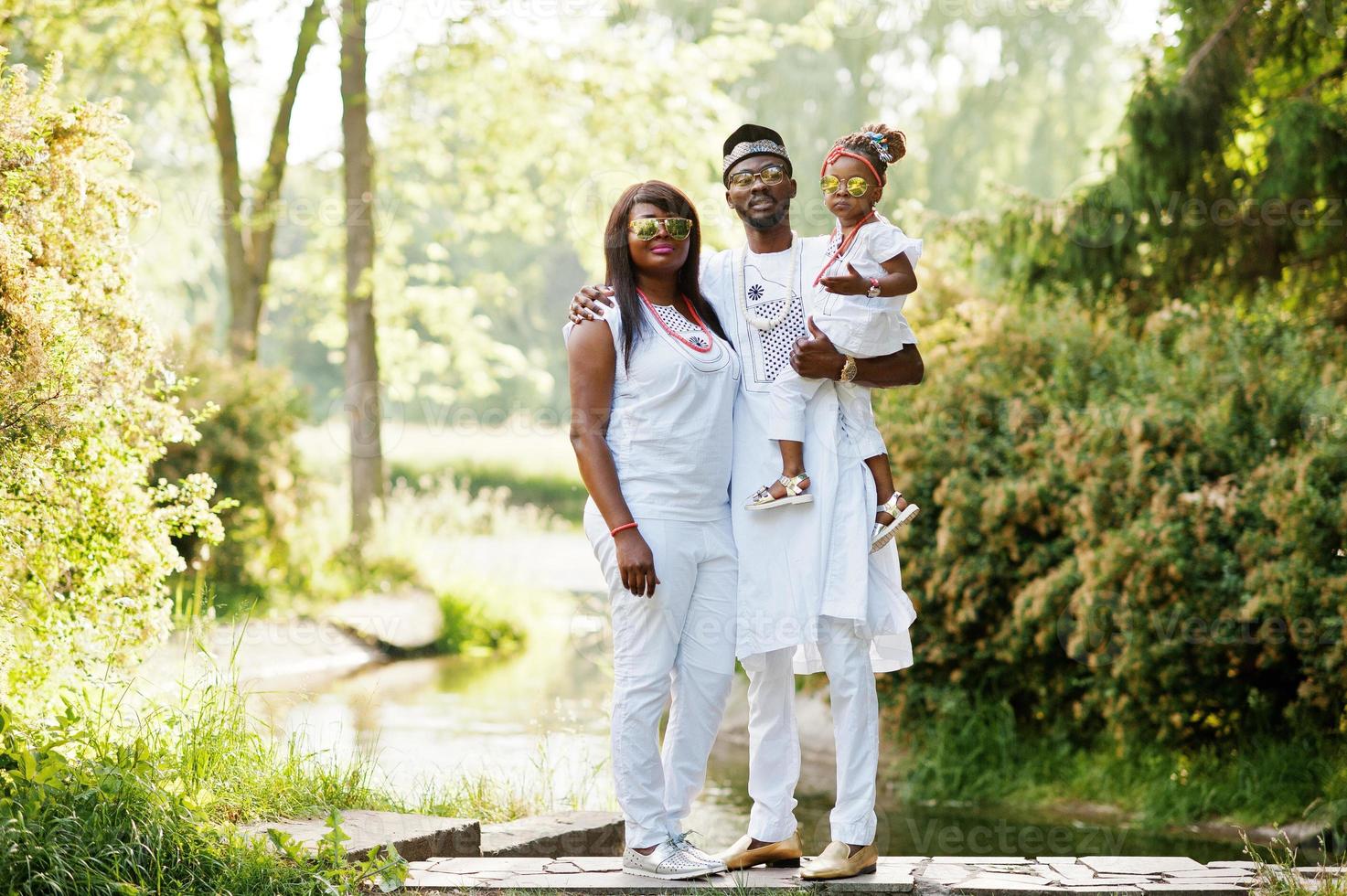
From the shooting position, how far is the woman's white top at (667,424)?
14.0 ft

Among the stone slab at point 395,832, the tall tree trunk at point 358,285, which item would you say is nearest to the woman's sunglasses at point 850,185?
the stone slab at point 395,832

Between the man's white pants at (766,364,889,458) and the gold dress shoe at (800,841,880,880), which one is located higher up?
the man's white pants at (766,364,889,458)

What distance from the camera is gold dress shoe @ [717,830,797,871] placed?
4.39 meters

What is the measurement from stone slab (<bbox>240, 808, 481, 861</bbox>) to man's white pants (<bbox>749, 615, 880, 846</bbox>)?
105cm

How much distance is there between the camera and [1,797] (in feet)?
A: 12.8

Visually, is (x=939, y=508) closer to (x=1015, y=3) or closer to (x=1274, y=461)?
(x=1274, y=461)

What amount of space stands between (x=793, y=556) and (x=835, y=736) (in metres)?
0.59

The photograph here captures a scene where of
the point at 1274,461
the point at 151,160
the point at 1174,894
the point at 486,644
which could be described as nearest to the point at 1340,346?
the point at 1274,461

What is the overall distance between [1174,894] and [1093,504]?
11.5 feet

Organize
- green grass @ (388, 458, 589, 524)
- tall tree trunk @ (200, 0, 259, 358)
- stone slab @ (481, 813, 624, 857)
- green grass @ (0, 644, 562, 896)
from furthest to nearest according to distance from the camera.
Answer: green grass @ (388, 458, 589, 524) < tall tree trunk @ (200, 0, 259, 358) < stone slab @ (481, 813, 624, 857) < green grass @ (0, 644, 562, 896)

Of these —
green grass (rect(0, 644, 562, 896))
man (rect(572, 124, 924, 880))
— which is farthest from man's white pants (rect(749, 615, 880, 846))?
green grass (rect(0, 644, 562, 896))

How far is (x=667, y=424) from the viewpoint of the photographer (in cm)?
426

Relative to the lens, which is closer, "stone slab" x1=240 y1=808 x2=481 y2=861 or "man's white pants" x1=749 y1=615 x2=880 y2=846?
"man's white pants" x1=749 y1=615 x2=880 y2=846

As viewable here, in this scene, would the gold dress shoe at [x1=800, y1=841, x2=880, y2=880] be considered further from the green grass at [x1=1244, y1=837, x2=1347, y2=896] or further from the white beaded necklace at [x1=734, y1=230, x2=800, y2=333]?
the white beaded necklace at [x1=734, y1=230, x2=800, y2=333]
